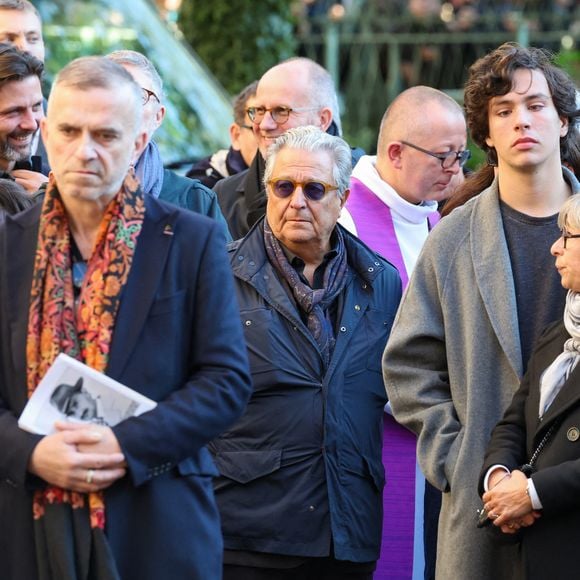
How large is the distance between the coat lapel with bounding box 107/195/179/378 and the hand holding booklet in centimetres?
6

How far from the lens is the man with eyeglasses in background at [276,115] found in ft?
20.5

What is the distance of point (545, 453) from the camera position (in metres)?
4.14

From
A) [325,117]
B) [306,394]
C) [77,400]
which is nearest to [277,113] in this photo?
[325,117]

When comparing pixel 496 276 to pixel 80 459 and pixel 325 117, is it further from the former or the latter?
pixel 325 117

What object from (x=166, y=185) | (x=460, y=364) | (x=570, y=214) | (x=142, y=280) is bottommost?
(x=460, y=364)

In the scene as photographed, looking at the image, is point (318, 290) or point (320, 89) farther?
point (320, 89)

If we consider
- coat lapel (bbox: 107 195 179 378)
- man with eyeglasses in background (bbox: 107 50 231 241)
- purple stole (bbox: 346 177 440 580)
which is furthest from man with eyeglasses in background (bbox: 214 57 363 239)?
coat lapel (bbox: 107 195 179 378)

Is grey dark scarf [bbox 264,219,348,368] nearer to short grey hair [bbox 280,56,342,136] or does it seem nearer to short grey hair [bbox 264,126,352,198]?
short grey hair [bbox 264,126,352,198]

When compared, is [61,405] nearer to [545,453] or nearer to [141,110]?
[141,110]

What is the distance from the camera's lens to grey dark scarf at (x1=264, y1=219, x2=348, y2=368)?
15.8 ft

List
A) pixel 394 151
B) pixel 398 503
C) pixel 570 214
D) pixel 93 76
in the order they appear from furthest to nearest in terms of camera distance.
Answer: pixel 394 151 → pixel 398 503 → pixel 570 214 → pixel 93 76

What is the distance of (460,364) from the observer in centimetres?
453

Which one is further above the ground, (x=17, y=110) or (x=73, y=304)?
(x=17, y=110)

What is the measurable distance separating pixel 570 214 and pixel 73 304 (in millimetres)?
1500
